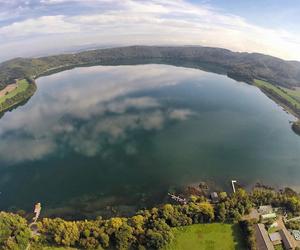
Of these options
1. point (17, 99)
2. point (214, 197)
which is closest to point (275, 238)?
point (214, 197)

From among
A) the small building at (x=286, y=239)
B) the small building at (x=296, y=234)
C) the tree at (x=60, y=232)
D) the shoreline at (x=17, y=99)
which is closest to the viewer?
the tree at (x=60, y=232)

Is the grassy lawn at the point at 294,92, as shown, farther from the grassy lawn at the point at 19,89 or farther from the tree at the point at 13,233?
the grassy lawn at the point at 19,89

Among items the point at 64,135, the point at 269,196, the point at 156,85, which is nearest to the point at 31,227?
the point at 64,135

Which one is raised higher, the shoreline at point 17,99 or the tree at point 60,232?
the shoreline at point 17,99

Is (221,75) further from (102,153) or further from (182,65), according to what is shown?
(102,153)

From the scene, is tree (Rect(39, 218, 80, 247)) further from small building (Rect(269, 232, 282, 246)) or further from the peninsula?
the peninsula

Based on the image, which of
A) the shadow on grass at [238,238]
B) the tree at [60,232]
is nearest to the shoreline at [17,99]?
the tree at [60,232]

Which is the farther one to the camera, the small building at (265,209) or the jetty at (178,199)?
the jetty at (178,199)
